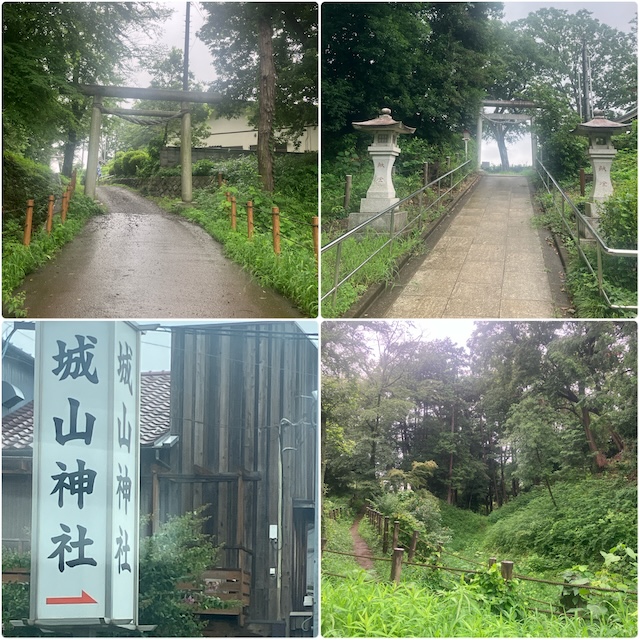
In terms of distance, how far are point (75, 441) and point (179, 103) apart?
7.39 ft

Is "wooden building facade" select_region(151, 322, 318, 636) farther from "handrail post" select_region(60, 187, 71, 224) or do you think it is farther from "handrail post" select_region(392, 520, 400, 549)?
"handrail post" select_region(60, 187, 71, 224)

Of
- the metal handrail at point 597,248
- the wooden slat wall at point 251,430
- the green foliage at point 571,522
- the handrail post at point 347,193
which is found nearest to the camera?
the wooden slat wall at point 251,430

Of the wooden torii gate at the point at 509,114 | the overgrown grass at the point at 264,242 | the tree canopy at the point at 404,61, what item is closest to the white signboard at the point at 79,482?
the overgrown grass at the point at 264,242

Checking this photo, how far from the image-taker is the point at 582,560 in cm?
408

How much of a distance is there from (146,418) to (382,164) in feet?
12.2

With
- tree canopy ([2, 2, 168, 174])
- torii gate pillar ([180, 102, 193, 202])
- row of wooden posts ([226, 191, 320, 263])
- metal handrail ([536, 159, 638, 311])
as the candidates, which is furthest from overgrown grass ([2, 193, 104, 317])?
metal handrail ([536, 159, 638, 311])

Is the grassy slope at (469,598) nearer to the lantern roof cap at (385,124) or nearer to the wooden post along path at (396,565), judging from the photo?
the wooden post along path at (396,565)

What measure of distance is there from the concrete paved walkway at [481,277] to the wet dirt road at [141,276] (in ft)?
3.12

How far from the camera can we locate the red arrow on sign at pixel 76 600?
354 centimetres

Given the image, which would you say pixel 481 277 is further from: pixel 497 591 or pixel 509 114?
pixel 497 591

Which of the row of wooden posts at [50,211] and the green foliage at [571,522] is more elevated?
the row of wooden posts at [50,211]

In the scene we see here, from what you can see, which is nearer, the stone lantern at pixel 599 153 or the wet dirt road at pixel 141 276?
the wet dirt road at pixel 141 276

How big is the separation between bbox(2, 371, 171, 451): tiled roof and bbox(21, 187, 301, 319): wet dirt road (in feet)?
1.35

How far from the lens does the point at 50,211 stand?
4184 millimetres
